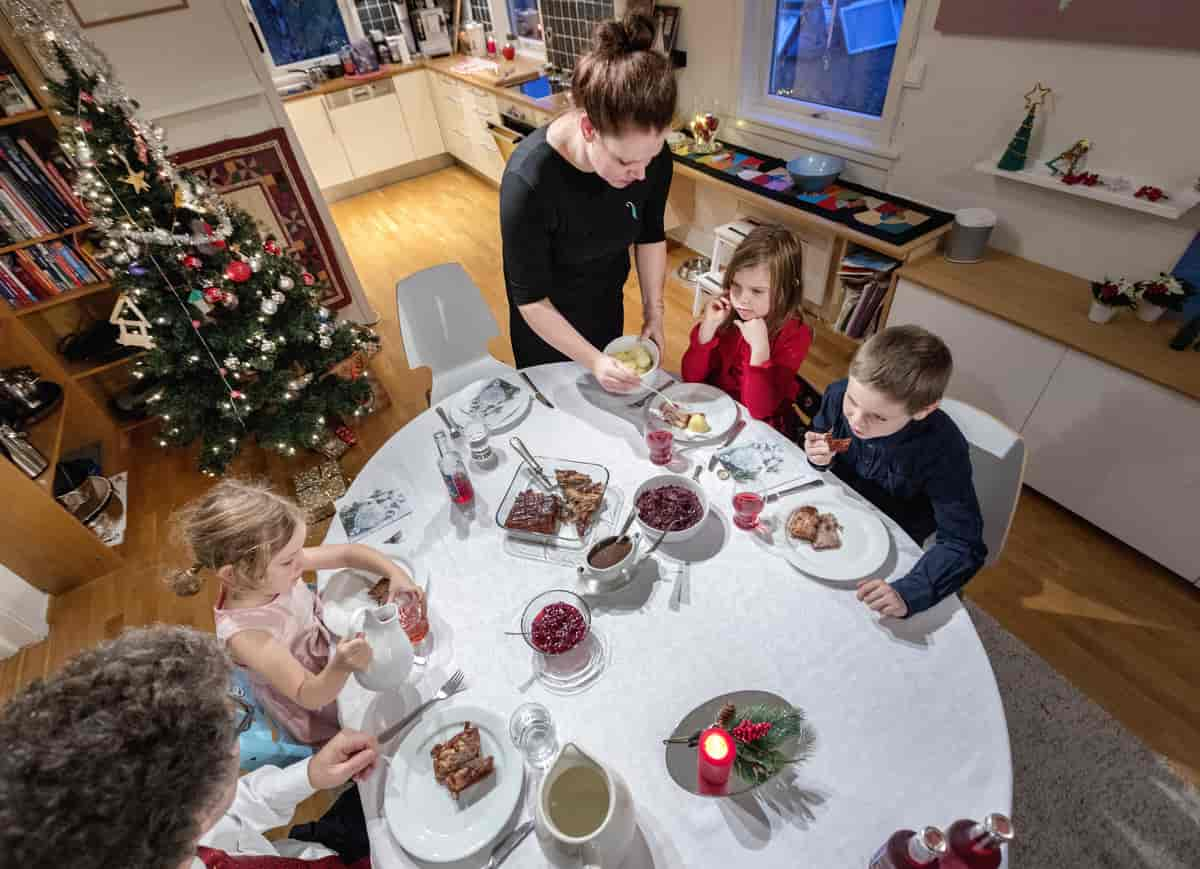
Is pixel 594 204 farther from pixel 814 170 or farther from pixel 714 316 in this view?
pixel 814 170

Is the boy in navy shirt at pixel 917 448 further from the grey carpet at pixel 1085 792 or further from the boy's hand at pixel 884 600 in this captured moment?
the grey carpet at pixel 1085 792

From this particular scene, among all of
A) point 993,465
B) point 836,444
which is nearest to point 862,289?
point 993,465

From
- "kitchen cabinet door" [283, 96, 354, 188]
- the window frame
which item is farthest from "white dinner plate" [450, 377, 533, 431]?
"kitchen cabinet door" [283, 96, 354, 188]

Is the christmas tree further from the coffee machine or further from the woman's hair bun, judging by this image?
the coffee machine

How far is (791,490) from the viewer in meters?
1.31

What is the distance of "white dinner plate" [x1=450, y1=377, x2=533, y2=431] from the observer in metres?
1.58

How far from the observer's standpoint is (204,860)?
2.86ft

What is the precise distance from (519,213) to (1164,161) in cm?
215

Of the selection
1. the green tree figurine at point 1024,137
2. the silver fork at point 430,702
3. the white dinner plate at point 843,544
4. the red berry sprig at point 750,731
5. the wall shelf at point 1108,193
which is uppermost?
the green tree figurine at point 1024,137

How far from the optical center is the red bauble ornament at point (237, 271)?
220cm

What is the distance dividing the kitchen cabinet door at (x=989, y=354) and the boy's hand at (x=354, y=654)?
2329 mm

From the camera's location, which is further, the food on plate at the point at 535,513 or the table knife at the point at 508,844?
the food on plate at the point at 535,513

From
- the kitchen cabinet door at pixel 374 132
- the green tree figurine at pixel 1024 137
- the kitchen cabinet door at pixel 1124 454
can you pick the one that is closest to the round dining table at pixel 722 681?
the kitchen cabinet door at pixel 1124 454

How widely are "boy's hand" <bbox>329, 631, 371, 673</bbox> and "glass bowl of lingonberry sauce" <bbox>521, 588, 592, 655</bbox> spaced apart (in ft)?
0.86
